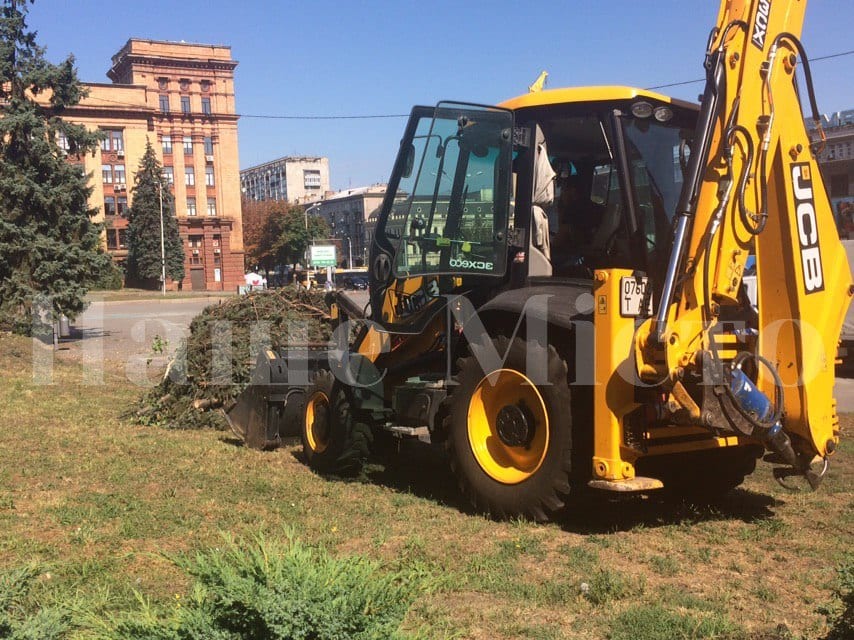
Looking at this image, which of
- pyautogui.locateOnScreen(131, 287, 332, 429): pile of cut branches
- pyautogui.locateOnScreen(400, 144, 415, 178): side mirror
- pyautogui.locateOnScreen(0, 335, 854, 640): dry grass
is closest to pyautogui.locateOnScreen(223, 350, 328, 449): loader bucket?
pyautogui.locateOnScreen(0, 335, 854, 640): dry grass

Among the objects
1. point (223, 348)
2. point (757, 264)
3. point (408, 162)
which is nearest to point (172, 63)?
point (223, 348)

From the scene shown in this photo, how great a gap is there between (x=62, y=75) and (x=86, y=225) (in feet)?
14.3

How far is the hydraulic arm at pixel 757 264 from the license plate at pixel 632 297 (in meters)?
0.14

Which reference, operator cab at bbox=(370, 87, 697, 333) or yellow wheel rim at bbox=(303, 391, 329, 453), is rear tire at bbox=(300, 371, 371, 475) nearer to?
yellow wheel rim at bbox=(303, 391, 329, 453)

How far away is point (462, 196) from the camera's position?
680 cm

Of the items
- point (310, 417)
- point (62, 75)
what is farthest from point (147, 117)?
point (310, 417)

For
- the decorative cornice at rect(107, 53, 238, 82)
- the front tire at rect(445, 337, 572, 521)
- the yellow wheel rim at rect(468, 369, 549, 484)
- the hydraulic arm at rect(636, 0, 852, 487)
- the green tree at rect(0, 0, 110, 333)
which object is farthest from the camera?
the decorative cornice at rect(107, 53, 238, 82)

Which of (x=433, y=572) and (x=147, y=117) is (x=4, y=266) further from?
(x=147, y=117)

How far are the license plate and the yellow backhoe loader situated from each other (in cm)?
1

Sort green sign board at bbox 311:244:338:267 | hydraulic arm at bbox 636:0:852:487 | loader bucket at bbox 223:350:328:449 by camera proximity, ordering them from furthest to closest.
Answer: green sign board at bbox 311:244:338:267 < loader bucket at bbox 223:350:328:449 < hydraulic arm at bbox 636:0:852:487

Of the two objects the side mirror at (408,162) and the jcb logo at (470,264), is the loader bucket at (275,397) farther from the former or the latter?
the jcb logo at (470,264)

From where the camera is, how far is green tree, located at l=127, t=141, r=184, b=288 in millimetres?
71688

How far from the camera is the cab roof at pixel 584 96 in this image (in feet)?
19.7

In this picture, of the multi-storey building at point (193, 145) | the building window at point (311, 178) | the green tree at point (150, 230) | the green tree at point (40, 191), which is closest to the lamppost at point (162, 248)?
the green tree at point (150, 230)
